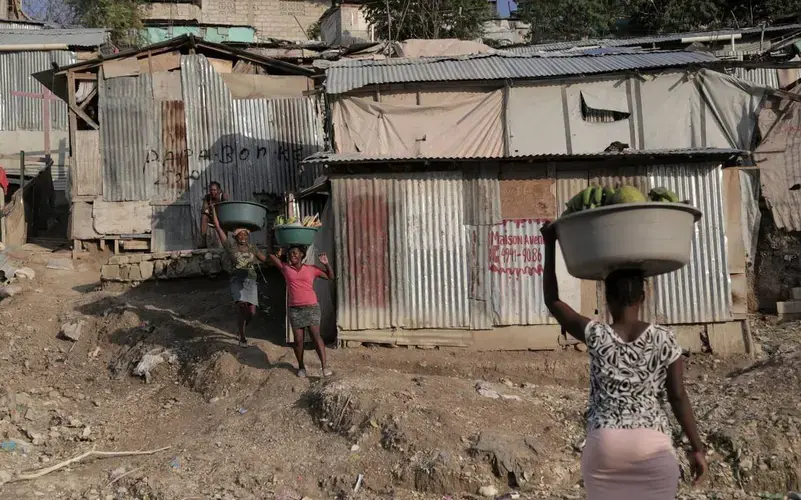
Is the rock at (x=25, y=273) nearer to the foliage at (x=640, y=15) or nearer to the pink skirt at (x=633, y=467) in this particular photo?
the pink skirt at (x=633, y=467)

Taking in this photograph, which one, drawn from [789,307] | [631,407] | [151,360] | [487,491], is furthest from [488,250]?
[631,407]

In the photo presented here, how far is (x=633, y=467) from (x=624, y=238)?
1.02 meters

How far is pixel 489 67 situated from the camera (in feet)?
38.3

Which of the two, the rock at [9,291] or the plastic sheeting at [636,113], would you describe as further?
the plastic sheeting at [636,113]

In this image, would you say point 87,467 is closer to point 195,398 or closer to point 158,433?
point 158,433

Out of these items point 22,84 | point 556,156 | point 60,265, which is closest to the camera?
point 556,156

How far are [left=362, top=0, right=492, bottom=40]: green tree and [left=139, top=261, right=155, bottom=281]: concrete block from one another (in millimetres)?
10342

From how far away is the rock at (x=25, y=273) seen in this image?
38.0ft

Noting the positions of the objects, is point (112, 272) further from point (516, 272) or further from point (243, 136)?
point (516, 272)

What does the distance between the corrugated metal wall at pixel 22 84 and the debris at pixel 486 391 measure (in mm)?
14694

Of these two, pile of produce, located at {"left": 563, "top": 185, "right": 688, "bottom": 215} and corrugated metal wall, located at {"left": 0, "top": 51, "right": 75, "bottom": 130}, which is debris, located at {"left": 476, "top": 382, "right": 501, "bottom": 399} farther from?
corrugated metal wall, located at {"left": 0, "top": 51, "right": 75, "bottom": 130}

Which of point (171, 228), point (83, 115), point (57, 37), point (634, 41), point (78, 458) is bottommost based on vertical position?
point (78, 458)

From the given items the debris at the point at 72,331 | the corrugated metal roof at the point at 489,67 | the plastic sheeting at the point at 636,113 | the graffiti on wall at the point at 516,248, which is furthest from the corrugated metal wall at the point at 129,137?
the graffiti on wall at the point at 516,248

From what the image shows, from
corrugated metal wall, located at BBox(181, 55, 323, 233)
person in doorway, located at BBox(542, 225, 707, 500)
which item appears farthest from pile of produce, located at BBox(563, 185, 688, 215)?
corrugated metal wall, located at BBox(181, 55, 323, 233)
